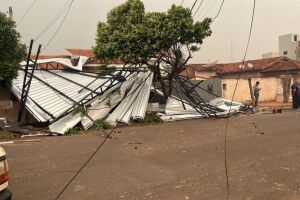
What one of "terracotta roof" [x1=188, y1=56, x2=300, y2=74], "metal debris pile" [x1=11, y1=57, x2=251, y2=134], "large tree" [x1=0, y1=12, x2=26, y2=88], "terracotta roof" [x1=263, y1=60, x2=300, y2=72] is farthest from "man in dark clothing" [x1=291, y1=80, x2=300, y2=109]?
"terracotta roof" [x1=188, y1=56, x2=300, y2=74]

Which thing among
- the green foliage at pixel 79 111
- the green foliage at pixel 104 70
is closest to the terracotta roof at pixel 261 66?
the green foliage at pixel 104 70

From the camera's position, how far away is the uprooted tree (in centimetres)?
1590

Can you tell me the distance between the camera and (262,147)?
33.5 feet

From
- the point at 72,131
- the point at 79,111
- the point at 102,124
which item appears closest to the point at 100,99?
the point at 79,111

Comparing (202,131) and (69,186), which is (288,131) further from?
(69,186)

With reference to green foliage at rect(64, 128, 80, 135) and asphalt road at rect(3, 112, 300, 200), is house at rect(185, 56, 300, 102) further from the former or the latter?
asphalt road at rect(3, 112, 300, 200)

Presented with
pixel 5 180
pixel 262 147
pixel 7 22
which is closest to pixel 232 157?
pixel 262 147

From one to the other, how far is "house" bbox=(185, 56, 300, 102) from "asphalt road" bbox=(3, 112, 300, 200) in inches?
632

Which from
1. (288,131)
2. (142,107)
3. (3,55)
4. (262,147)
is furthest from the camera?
(142,107)

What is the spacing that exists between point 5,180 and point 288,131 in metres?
10.1

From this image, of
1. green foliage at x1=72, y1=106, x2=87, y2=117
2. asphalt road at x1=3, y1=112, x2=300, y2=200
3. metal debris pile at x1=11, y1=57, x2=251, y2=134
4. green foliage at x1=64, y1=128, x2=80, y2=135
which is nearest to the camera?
asphalt road at x1=3, y1=112, x2=300, y2=200

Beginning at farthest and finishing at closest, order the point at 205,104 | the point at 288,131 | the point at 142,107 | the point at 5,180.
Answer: the point at 205,104
the point at 142,107
the point at 288,131
the point at 5,180

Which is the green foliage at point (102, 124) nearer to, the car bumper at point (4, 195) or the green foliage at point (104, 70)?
the green foliage at point (104, 70)

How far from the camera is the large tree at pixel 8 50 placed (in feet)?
48.0
